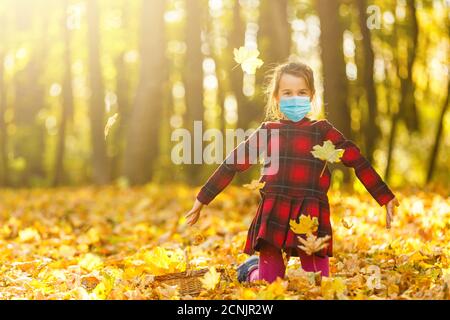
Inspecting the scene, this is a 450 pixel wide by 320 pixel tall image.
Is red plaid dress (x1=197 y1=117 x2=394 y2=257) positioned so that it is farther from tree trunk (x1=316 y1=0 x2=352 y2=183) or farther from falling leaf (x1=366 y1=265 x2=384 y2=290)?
tree trunk (x1=316 y1=0 x2=352 y2=183)

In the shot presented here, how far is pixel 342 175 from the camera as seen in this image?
11922mm

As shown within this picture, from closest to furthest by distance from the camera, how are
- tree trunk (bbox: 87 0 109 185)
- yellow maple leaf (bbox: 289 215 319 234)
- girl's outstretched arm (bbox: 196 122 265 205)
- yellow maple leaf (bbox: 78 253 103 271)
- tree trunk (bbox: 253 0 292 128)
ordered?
yellow maple leaf (bbox: 289 215 319 234) < girl's outstretched arm (bbox: 196 122 265 205) < yellow maple leaf (bbox: 78 253 103 271) < tree trunk (bbox: 253 0 292 128) < tree trunk (bbox: 87 0 109 185)

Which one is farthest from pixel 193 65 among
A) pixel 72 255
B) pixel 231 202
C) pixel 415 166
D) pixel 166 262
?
pixel 415 166

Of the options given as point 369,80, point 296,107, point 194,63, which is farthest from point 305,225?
point 369,80

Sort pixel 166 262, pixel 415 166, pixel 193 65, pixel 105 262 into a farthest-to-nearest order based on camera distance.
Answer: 1. pixel 415 166
2. pixel 193 65
3. pixel 105 262
4. pixel 166 262

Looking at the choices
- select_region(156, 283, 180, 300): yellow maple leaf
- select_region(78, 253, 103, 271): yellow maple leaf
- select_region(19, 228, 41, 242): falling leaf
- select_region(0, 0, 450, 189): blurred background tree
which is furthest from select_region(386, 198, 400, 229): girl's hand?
select_region(0, 0, 450, 189): blurred background tree

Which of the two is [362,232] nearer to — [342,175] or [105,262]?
[105,262]

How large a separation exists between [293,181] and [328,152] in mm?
275

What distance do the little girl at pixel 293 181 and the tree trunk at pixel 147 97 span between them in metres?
9.58

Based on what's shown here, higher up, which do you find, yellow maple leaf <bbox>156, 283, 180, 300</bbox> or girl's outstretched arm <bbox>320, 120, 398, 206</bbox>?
girl's outstretched arm <bbox>320, 120, 398, 206</bbox>

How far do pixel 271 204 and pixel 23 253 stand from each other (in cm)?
310

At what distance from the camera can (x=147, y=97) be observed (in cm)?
1362

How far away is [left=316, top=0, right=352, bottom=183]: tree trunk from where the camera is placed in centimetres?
1118

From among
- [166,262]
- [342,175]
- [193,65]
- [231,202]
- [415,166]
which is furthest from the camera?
[415,166]
